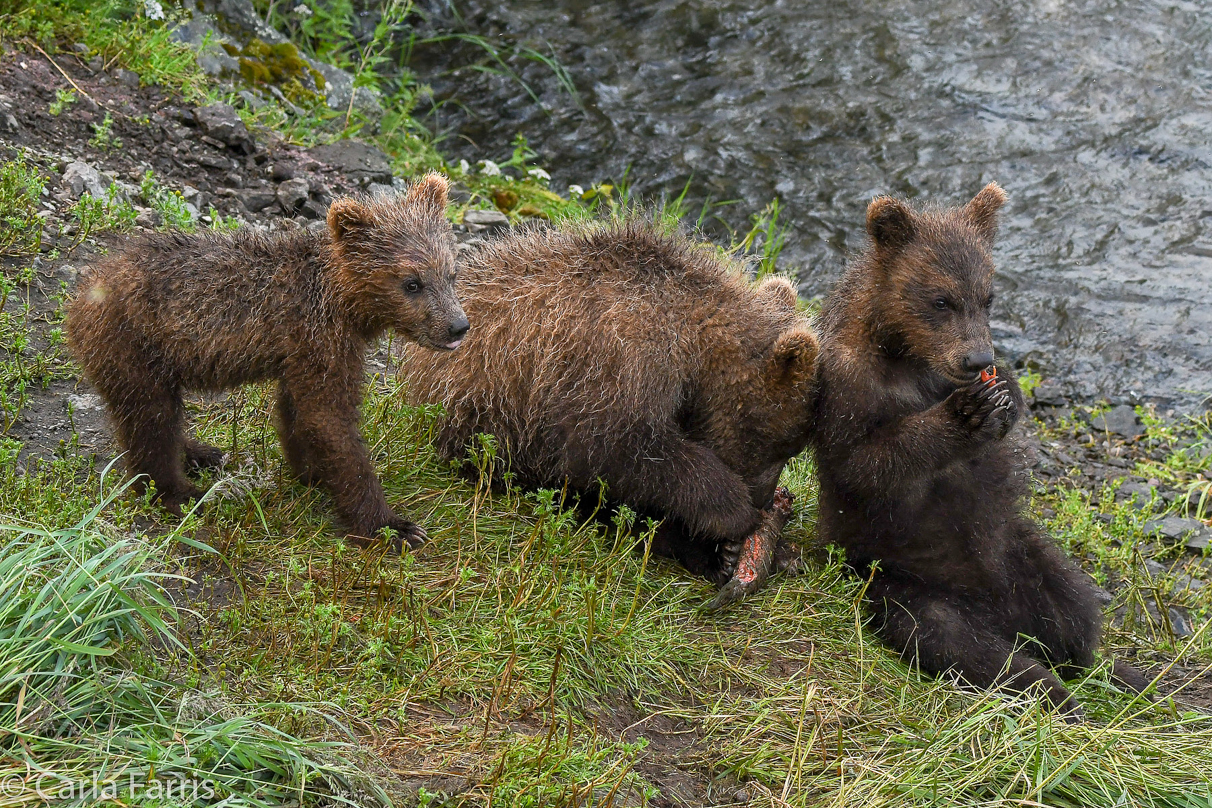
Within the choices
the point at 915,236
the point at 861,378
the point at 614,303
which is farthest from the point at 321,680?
the point at 915,236

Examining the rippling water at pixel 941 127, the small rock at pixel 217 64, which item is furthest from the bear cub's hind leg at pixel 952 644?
the small rock at pixel 217 64

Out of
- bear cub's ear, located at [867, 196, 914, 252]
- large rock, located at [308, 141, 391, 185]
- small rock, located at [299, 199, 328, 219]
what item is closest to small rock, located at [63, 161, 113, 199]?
small rock, located at [299, 199, 328, 219]

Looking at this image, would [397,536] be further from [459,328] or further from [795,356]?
[795,356]

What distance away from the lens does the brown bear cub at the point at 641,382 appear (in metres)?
5.07

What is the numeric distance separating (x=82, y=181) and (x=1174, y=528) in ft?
21.0

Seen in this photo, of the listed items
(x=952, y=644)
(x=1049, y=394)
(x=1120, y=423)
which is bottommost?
(x=1120, y=423)

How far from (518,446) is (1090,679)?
2.57m

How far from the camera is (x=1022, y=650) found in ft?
16.6

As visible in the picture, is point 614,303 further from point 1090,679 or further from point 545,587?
point 1090,679

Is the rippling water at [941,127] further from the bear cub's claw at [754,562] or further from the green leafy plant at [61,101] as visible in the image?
the bear cub's claw at [754,562]

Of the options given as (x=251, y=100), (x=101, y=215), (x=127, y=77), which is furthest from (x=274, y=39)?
(x=101, y=215)

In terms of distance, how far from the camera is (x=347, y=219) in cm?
464

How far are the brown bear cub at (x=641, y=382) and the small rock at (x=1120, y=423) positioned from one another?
364cm

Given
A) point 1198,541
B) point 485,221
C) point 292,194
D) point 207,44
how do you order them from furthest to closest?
point 207,44 < point 485,221 < point 292,194 < point 1198,541
